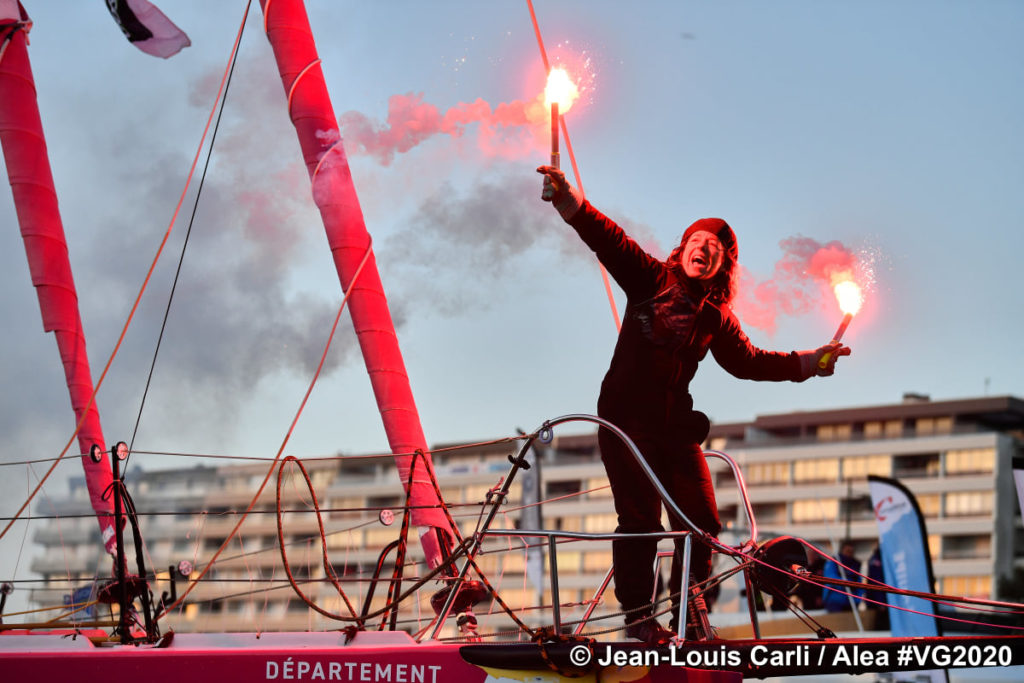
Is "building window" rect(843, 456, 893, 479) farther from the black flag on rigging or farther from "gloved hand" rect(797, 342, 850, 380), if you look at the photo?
"gloved hand" rect(797, 342, 850, 380)

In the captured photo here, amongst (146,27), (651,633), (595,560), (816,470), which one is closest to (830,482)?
(816,470)

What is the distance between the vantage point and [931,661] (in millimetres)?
6562

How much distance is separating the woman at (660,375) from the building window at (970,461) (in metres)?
76.3

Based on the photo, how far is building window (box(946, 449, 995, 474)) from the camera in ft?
257

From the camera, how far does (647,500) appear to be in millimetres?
8008

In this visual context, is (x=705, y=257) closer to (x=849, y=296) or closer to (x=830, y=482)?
(x=849, y=296)

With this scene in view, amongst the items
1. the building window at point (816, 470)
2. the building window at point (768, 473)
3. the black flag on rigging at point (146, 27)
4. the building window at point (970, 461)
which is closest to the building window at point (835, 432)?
the building window at point (816, 470)

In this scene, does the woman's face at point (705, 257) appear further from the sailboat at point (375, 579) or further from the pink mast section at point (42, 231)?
the pink mast section at point (42, 231)

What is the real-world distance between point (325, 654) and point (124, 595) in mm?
2114

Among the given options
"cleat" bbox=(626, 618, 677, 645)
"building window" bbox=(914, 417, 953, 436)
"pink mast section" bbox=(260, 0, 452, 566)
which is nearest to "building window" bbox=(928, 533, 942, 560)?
"building window" bbox=(914, 417, 953, 436)

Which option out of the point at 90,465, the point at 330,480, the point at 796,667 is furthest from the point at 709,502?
the point at 330,480

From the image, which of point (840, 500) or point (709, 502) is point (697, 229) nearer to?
point (709, 502)

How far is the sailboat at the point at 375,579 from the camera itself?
684 cm

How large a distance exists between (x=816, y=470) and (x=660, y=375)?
7869 cm
